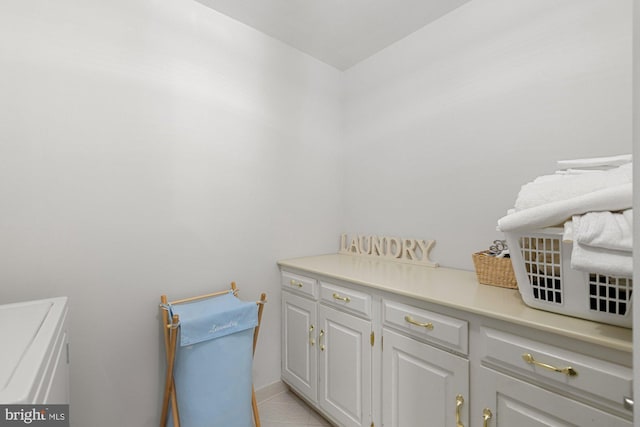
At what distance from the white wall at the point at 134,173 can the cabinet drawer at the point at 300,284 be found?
9 centimetres

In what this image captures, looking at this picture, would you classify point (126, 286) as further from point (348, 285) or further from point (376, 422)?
point (376, 422)

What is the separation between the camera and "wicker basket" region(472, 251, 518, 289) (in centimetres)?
134

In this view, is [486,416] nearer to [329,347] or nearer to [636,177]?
[329,347]

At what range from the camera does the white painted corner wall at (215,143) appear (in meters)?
1.33

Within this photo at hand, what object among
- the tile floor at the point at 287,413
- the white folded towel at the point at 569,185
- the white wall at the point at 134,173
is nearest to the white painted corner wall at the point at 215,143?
the white wall at the point at 134,173

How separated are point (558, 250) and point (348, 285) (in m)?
0.95

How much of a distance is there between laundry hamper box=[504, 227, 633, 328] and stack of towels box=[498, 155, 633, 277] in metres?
0.08

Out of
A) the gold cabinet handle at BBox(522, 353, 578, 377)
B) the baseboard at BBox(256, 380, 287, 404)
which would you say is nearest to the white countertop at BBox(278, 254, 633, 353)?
the gold cabinet handle at BBox(522, 353, 578, 377)

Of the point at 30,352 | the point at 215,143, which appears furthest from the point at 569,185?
the point at 215,143

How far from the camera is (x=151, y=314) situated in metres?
1.62

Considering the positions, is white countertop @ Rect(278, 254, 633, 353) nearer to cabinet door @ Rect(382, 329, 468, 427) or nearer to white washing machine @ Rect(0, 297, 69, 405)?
cabinet door @ Rect(382, 329, 468, 427)

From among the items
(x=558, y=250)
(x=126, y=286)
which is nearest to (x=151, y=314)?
(x=126, y=286)

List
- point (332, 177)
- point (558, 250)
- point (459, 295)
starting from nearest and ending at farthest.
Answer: point (558, 250) < point (459, 295) < point (332, 177)

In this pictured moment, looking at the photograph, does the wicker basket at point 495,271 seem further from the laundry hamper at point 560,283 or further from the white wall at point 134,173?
the white wall at point 134,173
